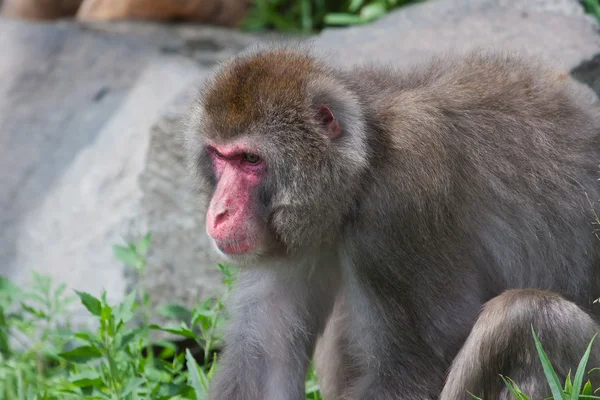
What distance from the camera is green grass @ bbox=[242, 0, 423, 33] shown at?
33.8ft

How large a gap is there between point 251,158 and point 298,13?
282 inches

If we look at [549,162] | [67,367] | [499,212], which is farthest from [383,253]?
[67,367]

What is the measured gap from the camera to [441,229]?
4.36 meters

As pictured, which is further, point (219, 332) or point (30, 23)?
point (30, 23)

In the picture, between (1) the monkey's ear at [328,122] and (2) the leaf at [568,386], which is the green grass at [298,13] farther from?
(2) the leaf at [568,386]

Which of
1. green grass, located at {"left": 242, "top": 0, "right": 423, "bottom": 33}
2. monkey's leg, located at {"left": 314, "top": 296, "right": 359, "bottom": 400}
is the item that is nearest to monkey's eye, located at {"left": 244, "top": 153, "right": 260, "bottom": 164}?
monkey's leg, located at {"left": 314, "top": 296, "right": 359, "bottom": 400}

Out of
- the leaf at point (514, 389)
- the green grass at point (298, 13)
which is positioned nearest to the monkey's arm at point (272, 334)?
the leaf at point (514, 389)

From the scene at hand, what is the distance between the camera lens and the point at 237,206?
167 inches

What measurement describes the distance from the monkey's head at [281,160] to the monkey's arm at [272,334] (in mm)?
456

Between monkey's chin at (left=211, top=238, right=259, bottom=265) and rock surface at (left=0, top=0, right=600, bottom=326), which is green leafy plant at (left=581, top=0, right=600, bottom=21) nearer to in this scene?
rock surface at (left=0, top=0, right=600, bottom=326)

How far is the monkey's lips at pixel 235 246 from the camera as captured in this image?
13.9 feet

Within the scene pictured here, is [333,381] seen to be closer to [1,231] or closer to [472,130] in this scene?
[472,130]

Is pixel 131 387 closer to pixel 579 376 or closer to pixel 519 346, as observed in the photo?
pixel 519 346

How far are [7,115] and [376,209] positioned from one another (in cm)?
546
